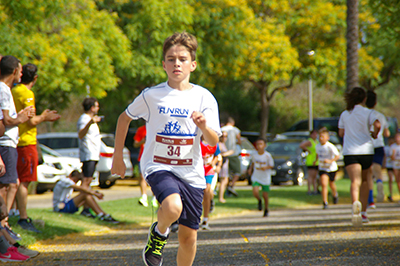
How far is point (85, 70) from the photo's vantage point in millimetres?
17812

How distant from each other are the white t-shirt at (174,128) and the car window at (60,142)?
13.5 metres

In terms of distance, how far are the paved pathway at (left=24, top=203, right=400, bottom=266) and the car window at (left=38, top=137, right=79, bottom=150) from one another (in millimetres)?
8924

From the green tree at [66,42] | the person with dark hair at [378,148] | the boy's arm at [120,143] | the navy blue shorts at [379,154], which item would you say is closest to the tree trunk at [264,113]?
the green tree at [66,42]

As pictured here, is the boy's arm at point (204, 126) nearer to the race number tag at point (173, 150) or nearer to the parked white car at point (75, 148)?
the race number tag at point (173, 150)

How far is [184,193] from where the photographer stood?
4.02 metres

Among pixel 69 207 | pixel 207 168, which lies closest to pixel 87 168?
pixel 69 207

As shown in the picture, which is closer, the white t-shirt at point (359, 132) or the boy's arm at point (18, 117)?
the boy's arm at point (18, 117)

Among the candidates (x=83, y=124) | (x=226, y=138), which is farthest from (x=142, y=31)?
(x=83, y=124)

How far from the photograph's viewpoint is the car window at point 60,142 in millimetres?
17077

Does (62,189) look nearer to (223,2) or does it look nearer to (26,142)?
(26,142)

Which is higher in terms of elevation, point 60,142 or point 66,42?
point 66,42

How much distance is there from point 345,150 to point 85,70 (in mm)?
11743

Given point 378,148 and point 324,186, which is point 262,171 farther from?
point 378,148

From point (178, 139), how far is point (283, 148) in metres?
16.7
